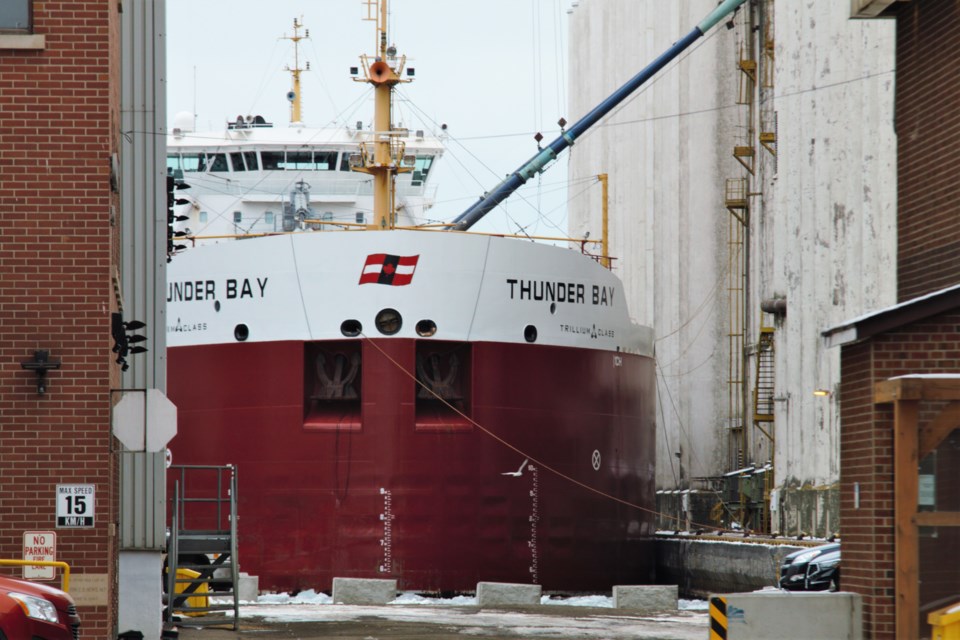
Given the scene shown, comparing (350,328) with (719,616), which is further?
(350,328)

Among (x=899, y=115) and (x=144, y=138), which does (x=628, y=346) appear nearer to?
(x=899, y=115)

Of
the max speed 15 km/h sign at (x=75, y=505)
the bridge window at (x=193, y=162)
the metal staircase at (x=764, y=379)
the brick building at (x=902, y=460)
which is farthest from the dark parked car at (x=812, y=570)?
the bridge window at (x=193, y=162)

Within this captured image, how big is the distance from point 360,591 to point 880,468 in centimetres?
1228

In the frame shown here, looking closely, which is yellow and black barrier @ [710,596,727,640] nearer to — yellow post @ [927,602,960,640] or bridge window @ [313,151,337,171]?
yellow post @ [927,602,960,640]

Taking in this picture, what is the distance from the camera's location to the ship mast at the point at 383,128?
3048 cm

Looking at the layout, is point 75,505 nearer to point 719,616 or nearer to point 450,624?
point 719,616

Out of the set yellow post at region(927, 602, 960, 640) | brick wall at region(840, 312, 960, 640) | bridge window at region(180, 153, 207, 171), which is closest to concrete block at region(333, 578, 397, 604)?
brick wall at region(840, 312, 960, 640)

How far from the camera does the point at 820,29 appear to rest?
95.1 ft

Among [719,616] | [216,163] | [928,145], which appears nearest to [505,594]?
[928,145]

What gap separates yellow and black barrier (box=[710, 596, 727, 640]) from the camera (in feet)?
38.5

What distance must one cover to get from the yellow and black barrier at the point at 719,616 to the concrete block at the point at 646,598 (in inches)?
424

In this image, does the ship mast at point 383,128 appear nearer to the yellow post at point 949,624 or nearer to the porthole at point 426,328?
the porthole at point 426,328

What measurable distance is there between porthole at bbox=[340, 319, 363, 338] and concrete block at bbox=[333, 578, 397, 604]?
4721 millimetres

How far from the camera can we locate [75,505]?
1275 cm
